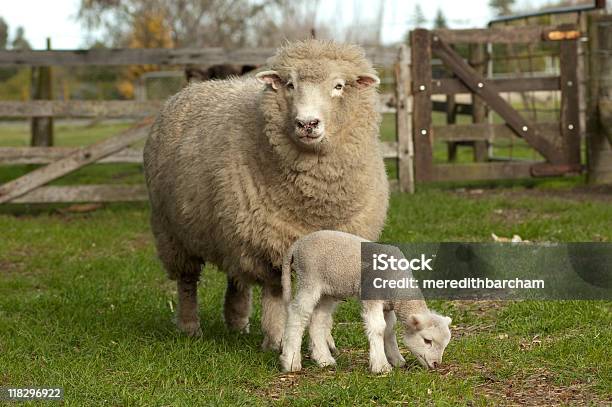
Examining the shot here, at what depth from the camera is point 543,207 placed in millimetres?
10656

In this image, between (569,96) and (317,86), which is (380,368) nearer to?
(317,86)

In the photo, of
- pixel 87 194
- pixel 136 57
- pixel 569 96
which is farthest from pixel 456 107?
pixel 87 194

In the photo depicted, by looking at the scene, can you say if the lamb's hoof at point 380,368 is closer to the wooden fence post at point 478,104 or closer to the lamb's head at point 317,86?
the lamb's head at point 317,86

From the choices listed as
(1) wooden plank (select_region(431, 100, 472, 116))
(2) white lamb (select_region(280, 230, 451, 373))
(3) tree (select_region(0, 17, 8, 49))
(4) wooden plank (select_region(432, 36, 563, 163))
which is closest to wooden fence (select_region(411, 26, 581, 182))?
(4) wooden plank (select_region(432, 36, 563, 163))

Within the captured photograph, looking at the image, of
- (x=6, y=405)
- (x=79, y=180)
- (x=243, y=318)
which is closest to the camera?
(x=6, y=405)

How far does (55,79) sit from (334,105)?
31.1 meters

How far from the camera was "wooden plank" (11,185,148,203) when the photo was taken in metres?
11.7

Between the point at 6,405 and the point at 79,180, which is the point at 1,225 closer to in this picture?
the point at 79,180

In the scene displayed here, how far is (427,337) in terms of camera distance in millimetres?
4988

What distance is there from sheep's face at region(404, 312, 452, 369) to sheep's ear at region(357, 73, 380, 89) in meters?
1.37

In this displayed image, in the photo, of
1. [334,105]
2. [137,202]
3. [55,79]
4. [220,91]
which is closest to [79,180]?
[137,202]

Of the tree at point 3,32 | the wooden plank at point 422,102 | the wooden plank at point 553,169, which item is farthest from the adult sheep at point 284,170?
the tree at point 3,32

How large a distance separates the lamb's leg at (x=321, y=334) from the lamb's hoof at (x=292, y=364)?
12cm

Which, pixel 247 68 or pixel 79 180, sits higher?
pixel 247 68
